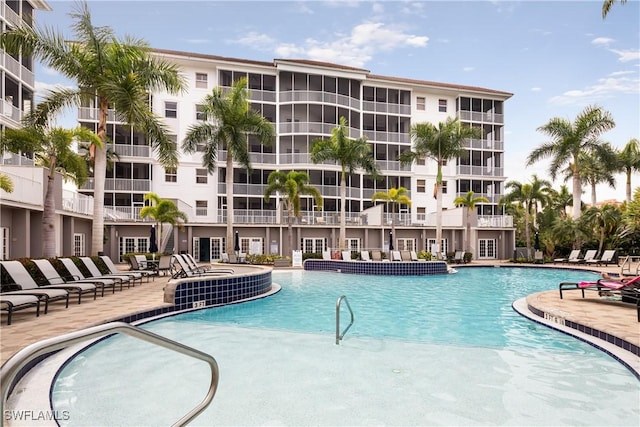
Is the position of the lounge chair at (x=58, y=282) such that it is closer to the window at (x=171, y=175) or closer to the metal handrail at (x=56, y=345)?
the metal handrail at (x=56, y=345)

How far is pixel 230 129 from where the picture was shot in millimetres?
23969

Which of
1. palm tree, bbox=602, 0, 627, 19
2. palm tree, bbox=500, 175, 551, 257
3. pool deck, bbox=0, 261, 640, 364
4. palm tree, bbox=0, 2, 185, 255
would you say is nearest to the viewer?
pool deck, bbox=0, 261, 640, 364

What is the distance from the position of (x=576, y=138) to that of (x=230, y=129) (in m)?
24.4

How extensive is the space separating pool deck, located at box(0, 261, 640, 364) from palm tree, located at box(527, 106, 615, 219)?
21714mm

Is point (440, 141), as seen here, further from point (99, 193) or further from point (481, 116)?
point (99, 193)

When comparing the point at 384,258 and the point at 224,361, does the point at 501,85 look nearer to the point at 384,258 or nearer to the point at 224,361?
the point at 384,258

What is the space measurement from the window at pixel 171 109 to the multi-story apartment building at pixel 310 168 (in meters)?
0.08

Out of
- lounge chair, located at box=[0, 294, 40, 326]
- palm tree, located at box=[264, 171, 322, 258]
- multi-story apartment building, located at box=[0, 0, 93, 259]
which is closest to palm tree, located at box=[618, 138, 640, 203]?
palm tree, located at box=[264, 171, 322, 258]

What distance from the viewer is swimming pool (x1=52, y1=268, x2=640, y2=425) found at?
438 cm

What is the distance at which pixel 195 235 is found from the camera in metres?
30.1

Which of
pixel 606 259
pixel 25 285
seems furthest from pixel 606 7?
pixel 25 285

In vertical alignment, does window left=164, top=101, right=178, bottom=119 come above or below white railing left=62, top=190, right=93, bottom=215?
above

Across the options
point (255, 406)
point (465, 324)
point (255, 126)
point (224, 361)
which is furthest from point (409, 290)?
point (255, 126)

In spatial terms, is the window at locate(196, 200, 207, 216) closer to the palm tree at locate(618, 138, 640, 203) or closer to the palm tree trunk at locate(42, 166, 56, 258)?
the palm tree trunk at locate(42, 166, 56, 258)
